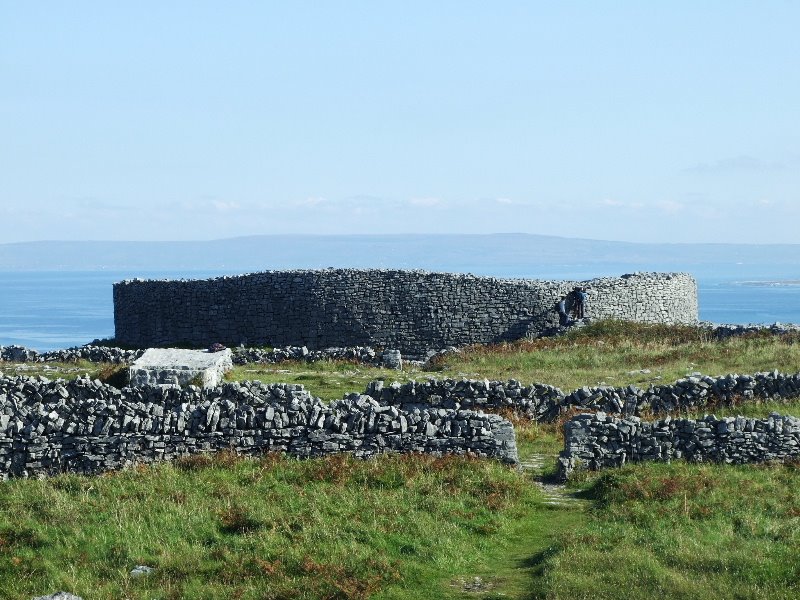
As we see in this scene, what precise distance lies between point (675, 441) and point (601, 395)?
5840 mm

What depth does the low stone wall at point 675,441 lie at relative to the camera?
62.3 ft

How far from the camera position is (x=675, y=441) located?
757 inches

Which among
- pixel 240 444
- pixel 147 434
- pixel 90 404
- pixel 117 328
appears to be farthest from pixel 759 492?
pixel 117 328

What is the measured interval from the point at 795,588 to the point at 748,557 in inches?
40.1

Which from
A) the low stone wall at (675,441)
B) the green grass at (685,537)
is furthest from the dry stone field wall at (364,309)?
the green grass at (685,537)

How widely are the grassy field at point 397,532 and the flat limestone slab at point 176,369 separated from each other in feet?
34.8

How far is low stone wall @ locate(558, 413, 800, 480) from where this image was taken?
19000mm

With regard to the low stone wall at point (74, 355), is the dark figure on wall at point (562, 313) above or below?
above

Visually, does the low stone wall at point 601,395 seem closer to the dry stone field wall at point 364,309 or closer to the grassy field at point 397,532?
the grassy field at point 397,532

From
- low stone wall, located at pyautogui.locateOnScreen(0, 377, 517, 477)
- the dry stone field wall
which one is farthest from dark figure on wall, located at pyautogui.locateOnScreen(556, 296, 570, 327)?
low stone wall, located at pyautogui.locateOnScreen(0, 377, 517, 477)

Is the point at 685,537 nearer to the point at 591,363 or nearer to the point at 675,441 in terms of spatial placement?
the point at 675,441

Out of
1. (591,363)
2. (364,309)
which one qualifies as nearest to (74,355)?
(364,309)

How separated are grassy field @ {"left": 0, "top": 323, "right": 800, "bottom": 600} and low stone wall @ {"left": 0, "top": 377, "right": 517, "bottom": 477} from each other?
0.51m

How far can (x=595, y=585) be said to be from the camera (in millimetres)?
12844
